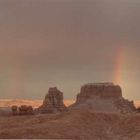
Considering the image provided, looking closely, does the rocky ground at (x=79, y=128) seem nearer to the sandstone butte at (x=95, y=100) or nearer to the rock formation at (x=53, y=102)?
the rock formation at (x=53, y=102)

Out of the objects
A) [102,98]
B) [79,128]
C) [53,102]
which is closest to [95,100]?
[102,98]

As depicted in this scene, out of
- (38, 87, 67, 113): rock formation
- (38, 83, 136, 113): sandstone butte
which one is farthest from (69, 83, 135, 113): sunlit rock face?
(38, 87, 67, 113): rock formation

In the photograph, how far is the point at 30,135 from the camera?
5841cm

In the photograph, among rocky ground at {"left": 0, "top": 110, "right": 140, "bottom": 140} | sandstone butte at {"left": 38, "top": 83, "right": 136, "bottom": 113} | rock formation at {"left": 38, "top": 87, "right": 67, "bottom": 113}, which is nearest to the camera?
rocky ground at {"left": 0, "top": 110, "right": 140, "bottom": 140}

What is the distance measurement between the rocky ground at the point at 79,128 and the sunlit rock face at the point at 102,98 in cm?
5600

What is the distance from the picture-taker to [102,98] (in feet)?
471

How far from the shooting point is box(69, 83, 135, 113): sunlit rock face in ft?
448

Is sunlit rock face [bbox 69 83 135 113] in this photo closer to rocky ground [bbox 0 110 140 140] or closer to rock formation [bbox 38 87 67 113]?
rock formation [bbox 38 87 67 113]

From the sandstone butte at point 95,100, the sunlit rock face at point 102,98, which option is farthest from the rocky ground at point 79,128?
the sunlit rock face at point 102,98

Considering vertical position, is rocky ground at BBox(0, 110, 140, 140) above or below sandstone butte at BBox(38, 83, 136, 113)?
below

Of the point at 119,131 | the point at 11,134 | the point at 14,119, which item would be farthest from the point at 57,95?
the point at 11,134

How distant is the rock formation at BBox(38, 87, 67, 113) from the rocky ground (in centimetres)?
4738

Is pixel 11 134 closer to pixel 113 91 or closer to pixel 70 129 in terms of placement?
pixel 70 129

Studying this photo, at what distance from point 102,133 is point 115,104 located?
70385 mm
